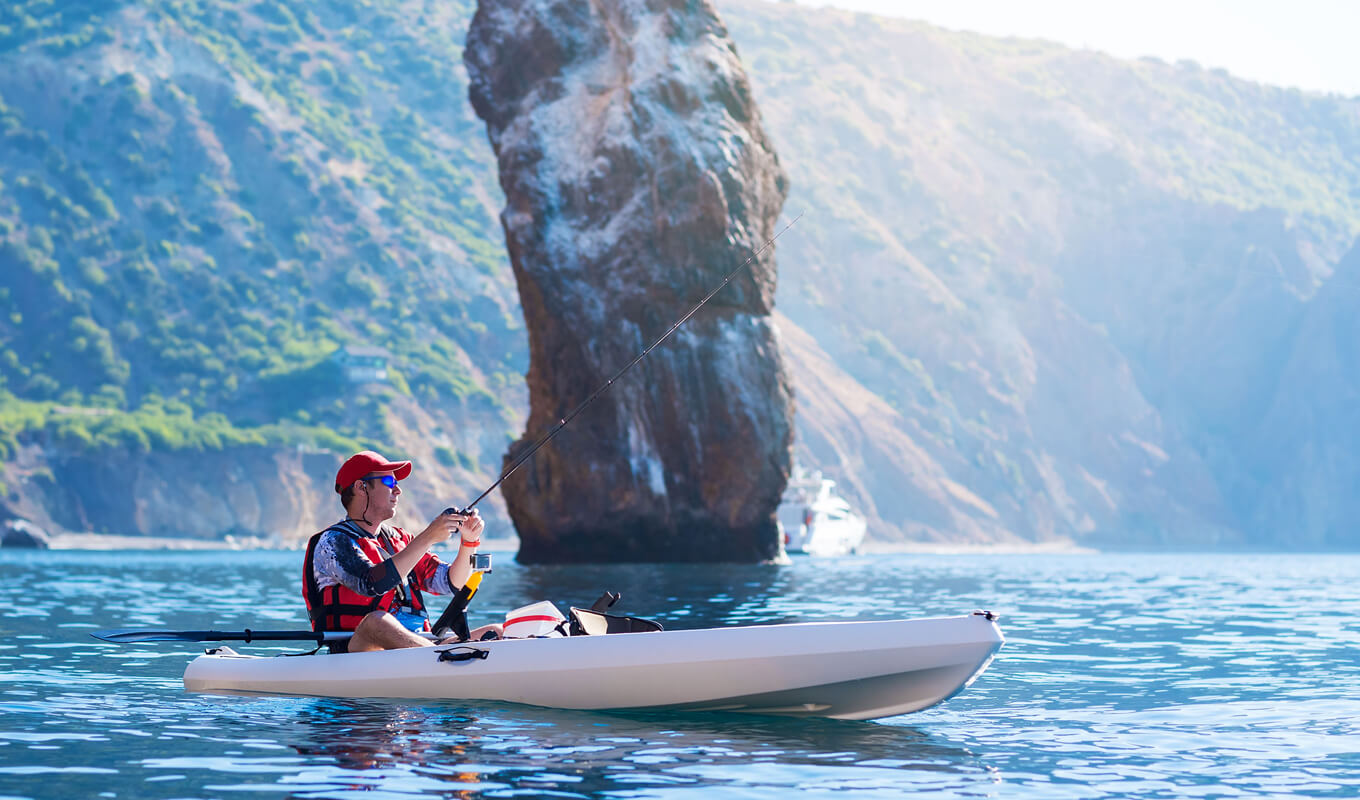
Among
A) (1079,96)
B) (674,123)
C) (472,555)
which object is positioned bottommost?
(472,555)

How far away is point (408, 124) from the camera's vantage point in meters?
137

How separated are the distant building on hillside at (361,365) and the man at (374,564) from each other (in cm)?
9027

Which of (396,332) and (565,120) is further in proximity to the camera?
(396,332)

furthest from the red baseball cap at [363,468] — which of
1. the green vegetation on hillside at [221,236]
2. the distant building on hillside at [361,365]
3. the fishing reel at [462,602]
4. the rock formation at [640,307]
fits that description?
the distant building on hillside at [361,365]

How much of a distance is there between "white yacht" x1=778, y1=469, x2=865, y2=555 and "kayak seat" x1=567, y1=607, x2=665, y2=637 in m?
55.5

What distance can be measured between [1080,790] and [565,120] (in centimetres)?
3671

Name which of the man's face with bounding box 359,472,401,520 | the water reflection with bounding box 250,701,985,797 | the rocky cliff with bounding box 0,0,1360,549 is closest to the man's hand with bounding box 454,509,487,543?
the man's face with bounding box 359,472,401,520

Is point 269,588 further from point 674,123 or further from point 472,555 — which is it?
point 472,555

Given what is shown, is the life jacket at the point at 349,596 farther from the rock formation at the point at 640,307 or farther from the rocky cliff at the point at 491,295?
the rocky cliff at the point at 491,295

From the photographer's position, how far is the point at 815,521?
247 ft

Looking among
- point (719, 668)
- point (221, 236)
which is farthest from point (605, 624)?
point (221, 236)

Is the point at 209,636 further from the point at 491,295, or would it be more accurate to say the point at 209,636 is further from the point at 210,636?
the point at 491,295

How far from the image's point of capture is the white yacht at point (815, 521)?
7144 cm

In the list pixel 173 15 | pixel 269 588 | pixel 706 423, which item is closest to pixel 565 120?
pixel 706 423
